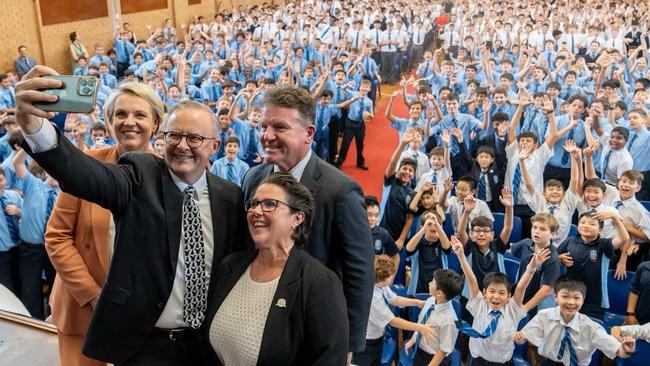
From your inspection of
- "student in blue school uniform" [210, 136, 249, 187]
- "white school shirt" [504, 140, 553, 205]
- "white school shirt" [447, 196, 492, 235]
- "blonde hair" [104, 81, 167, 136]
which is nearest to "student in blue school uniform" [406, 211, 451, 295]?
"white school shirt" [447, 196, 492, 235]

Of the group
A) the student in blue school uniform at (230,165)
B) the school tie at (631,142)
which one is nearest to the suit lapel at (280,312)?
the student in blue school uniform at (230,165)

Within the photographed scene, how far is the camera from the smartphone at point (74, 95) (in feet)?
4.65

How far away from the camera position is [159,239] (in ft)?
5.89

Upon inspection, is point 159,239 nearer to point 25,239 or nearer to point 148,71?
point 25,239

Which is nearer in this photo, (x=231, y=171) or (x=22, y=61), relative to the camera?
(x=231, y=171)

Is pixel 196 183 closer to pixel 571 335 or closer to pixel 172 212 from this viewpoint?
pixel 172 212

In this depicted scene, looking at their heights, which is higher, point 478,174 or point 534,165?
point 534,165

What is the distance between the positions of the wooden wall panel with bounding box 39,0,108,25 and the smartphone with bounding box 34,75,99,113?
39.5 feet

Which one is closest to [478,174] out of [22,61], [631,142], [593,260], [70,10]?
[631,142]

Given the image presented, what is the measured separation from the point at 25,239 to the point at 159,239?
11.6 ft

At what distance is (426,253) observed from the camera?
488cm

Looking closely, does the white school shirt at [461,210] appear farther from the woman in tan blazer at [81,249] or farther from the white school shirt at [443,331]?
the woman in tan blazer at [81,249]

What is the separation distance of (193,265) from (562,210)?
13.7ft

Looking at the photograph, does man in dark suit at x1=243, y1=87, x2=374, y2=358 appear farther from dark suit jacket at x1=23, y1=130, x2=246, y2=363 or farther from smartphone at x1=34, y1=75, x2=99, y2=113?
smartphone at x1=34, y1=75, x2=99, y2=113
